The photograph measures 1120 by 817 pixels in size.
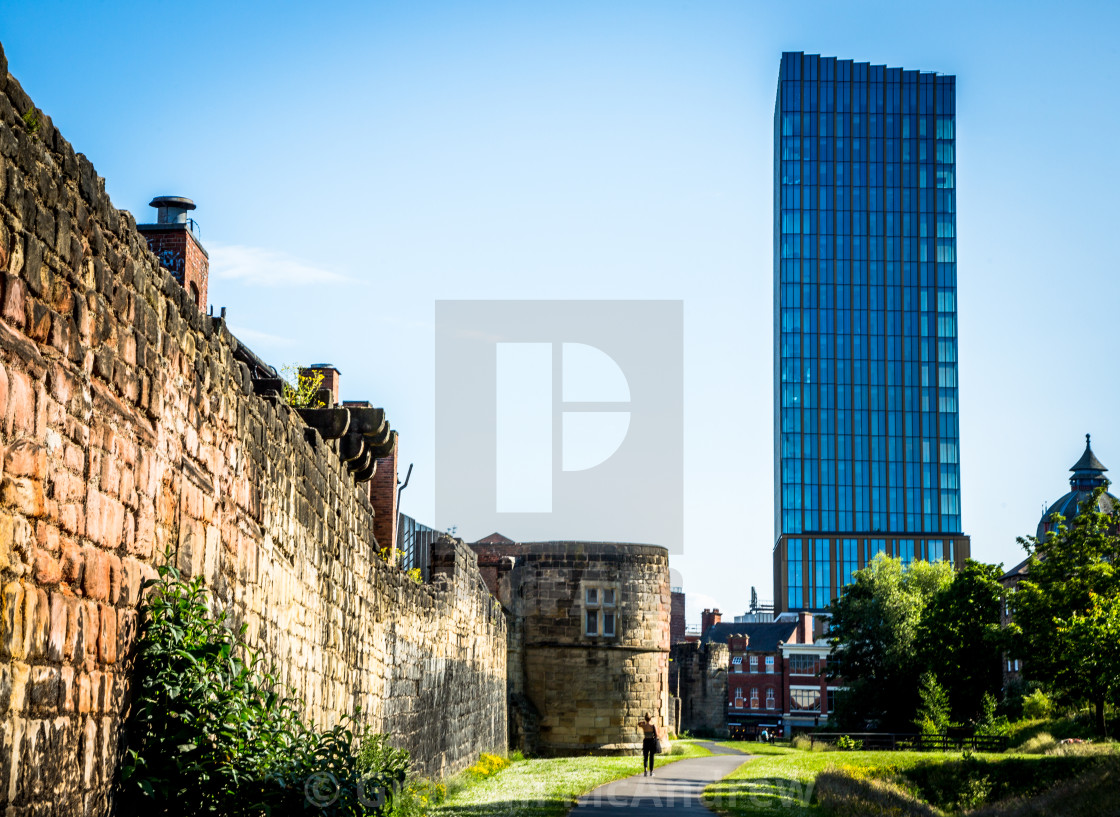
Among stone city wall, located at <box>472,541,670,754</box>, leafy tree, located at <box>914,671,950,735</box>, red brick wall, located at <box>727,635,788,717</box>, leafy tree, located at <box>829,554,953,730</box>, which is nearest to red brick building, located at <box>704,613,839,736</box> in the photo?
red brick wall, located at <box>727,635,788,717</box>

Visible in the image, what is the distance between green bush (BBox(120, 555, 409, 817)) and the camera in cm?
647

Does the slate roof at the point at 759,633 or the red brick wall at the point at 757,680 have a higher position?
the slate roof at the point at 759,633

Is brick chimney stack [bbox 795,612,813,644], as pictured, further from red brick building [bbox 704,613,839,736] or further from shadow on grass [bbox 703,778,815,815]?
shadow on grass [bbox 703,778,815,815]

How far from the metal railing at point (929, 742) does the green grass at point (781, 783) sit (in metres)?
5.52

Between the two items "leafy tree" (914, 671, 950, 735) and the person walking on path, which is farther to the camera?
"leafy tree" (914, 671, 950, 735)

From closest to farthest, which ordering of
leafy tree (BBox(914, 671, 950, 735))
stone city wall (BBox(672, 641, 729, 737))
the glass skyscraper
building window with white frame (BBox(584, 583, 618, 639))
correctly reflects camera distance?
building window with white frame (BBox(584, 583, 618, 639)), leafy tree (BBox(914, 671, 950, 735)), stone city wall (BBox(672, 641, 729, 737)), the glass skyscraper

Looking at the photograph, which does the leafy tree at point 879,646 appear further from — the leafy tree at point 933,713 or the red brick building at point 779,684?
the red brick building at point 779,684

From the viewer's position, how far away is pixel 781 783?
72.0 ft

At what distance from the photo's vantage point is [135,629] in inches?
254

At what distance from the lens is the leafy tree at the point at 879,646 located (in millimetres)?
54938

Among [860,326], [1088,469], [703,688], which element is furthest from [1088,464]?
[703,688]

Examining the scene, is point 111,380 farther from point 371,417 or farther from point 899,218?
point 899,218

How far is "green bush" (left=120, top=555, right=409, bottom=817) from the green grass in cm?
1037

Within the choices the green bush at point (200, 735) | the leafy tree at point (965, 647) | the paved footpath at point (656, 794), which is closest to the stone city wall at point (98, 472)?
the green bush at point (200, 735)
